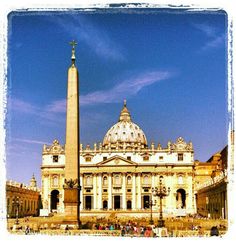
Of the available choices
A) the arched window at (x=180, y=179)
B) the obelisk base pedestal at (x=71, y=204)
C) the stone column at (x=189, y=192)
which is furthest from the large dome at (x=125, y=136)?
the obelisk base pedestal at (x=71, y=204)

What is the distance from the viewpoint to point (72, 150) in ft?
52.6

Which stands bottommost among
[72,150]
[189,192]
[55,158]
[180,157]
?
[189,192]

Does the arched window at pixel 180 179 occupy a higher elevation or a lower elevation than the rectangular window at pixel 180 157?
lower

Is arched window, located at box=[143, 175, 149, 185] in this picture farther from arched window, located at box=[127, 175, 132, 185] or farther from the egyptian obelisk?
the egyptian obelisk

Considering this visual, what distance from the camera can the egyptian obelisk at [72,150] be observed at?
15703 mm

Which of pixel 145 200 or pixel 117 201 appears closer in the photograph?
pixel 145 200

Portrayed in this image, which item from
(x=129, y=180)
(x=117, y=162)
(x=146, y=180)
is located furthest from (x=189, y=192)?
(x=117, y=162)

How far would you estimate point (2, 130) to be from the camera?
36.6 feet

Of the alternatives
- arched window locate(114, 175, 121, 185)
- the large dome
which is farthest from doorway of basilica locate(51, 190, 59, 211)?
the large dome

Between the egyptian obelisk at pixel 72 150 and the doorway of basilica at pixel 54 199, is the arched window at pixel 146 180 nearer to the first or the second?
the doorway of basilica at pixel 54 199

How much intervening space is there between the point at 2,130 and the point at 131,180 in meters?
46.1

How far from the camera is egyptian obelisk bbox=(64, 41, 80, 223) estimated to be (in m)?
15.7

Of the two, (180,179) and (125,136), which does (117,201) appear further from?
(125,136)

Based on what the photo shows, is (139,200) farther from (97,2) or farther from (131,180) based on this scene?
(97,2)
